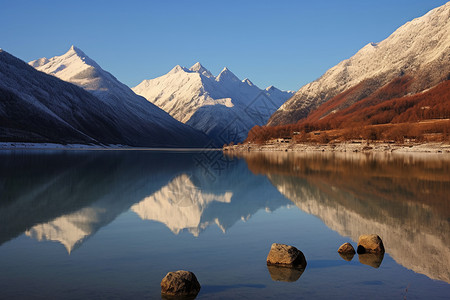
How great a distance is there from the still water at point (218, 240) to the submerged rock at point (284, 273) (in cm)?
7

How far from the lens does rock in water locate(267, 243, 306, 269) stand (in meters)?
15.3

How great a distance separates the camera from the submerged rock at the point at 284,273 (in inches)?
558

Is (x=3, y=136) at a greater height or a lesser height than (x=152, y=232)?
greater

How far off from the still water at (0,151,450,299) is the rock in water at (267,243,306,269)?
0.45 m

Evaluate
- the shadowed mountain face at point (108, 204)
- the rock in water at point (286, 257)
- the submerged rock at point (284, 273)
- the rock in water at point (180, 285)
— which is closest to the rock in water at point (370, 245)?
the rock in water at point (286, 257)

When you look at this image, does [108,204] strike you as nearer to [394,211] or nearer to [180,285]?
[180,285]

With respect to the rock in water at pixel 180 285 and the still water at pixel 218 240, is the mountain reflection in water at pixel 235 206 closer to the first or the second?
the still water at pixel 218 240

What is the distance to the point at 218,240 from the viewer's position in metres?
19.8

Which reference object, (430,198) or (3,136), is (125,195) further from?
(3,136)

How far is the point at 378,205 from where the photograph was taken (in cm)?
2933

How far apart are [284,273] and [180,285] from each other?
13.4ft

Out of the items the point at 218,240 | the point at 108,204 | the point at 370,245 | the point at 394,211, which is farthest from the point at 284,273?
the point at 108,204

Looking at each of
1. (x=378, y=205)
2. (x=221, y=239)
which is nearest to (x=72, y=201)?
(x=221, y=239)

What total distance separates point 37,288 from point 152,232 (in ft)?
29.3
